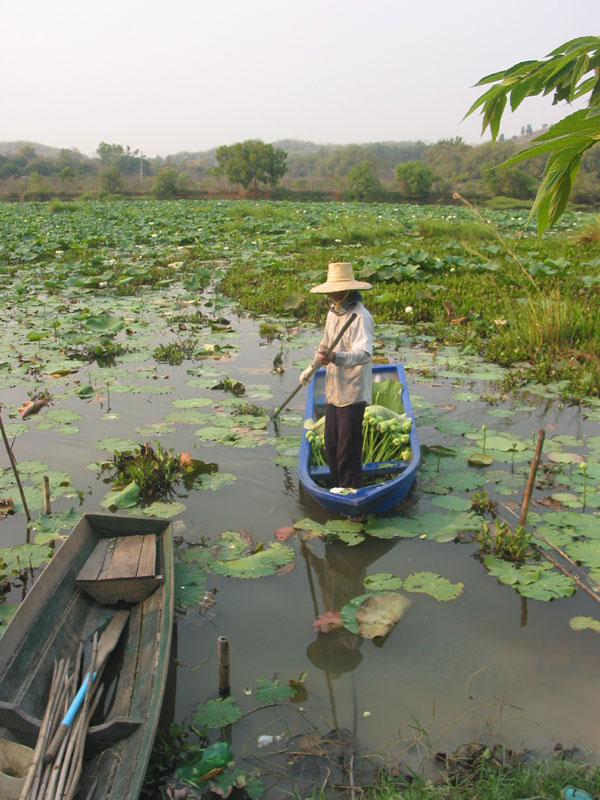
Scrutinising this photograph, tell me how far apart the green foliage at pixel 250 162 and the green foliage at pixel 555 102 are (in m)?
57.2

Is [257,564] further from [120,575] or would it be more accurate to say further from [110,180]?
[110,180]

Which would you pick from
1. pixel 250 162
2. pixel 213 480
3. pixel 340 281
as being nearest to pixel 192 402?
pixel 213 480

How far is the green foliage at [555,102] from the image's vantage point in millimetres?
1039

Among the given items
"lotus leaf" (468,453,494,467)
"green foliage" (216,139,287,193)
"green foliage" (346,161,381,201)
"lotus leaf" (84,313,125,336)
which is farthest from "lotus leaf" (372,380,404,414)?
"green foliage" (216,139,287,193)

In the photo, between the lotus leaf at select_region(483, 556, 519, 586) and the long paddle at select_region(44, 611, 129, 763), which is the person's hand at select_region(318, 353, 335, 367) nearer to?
the lotus leaf at select_region(483, 556, 519, 586)

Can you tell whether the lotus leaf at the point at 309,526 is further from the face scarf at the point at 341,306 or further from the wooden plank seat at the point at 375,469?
the face scarf at the point at 341,306

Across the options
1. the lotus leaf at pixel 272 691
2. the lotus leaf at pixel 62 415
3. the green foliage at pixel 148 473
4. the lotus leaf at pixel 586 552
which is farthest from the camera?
the lotus leaf at pixel 62 415

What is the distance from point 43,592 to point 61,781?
3.60 feet

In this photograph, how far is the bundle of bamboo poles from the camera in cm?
221

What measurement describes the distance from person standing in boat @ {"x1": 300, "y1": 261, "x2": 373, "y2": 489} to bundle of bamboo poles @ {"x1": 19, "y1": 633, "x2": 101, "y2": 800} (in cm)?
220

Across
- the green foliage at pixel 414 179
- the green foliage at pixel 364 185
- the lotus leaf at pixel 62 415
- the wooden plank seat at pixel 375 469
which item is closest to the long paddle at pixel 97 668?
the wooden plank seat at pixel 375 469

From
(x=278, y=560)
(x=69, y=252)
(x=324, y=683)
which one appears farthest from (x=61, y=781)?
(x=69, y=252)

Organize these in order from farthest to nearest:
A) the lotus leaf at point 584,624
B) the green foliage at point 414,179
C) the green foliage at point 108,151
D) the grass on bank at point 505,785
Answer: the green foliage at point 108,151
the green foliage at point 414,179
the lotus leaf at point 584,624
the grass on bank at point 505,785

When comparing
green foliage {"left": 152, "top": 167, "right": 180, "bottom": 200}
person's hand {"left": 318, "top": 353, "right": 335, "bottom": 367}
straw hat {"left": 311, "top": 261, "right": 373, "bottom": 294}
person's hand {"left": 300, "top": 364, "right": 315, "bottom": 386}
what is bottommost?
person's hand {"left": 300, "top": 364, "right": 315, "bottom": 386}
